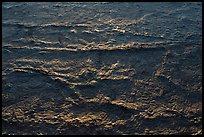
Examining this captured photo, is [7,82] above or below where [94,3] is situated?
below

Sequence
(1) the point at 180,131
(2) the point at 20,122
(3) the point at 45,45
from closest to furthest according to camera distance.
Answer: (1) the point at 180,131 < (2) the point at 20,122 < (3) the point at 45,45

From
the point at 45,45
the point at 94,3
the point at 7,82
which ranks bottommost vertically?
the point at 7,82

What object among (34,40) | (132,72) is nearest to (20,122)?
(132,72)

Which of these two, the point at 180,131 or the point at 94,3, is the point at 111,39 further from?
the point at 180,131

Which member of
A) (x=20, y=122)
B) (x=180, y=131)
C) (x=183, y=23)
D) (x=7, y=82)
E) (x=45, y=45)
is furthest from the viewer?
(x=183, y=23)

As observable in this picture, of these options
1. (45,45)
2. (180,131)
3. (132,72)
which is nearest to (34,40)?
(45,45)

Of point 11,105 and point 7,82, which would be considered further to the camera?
point 7,82

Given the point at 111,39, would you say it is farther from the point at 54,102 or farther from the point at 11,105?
the point at 11,105
